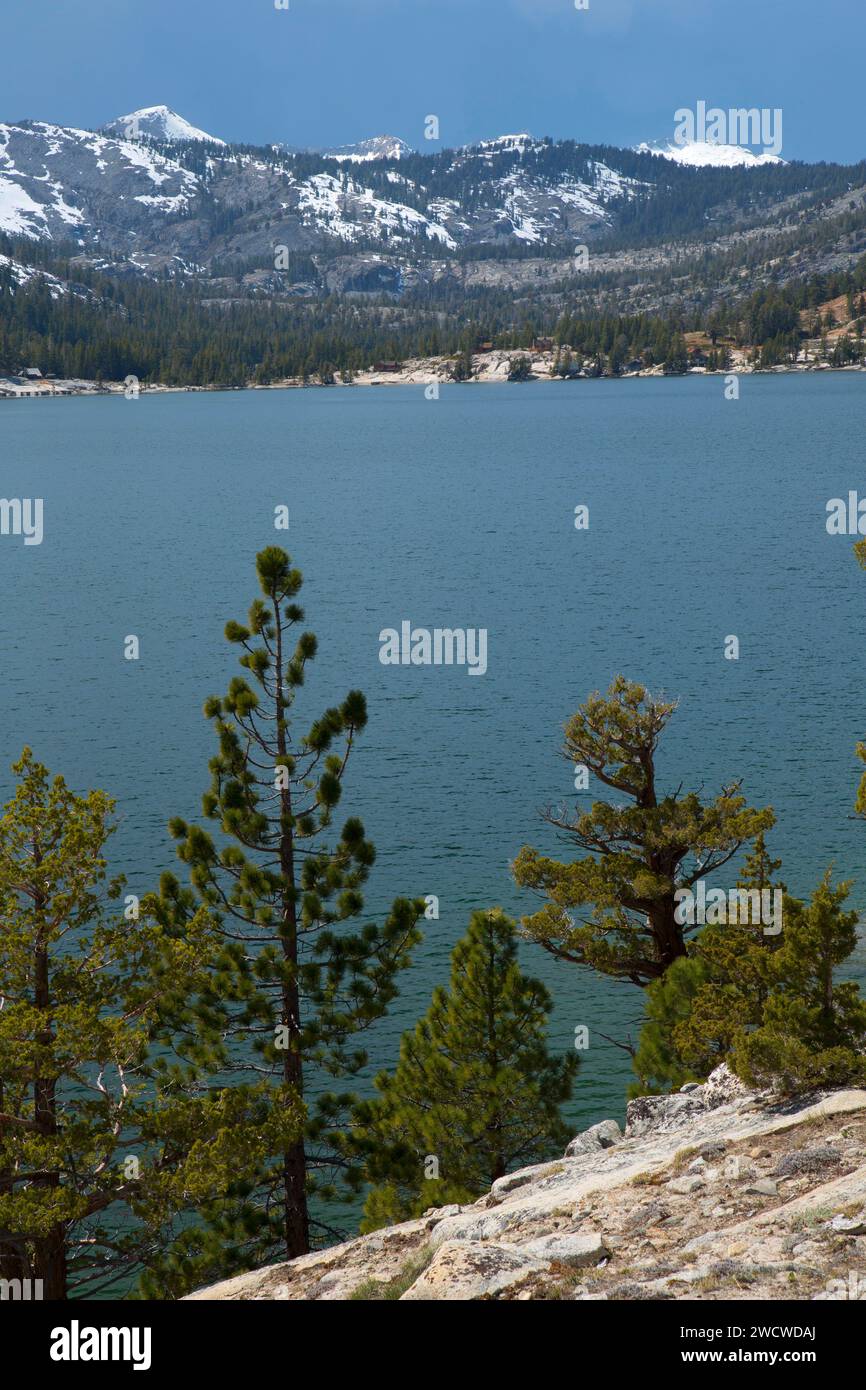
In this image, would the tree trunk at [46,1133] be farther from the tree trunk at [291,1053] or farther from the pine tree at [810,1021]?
the pine tree at [810,1021]

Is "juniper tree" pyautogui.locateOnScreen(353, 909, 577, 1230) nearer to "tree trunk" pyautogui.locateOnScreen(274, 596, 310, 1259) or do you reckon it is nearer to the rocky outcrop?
"tree trunk" pyautogui.locateOnScreen(274, 596, 310, 1259)

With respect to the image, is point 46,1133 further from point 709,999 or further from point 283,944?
point 709,999

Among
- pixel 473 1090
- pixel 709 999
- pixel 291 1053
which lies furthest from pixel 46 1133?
pixel 709 999

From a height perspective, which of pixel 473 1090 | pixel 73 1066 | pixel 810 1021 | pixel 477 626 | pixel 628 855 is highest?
pixel 477 626

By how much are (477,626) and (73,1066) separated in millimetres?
53032

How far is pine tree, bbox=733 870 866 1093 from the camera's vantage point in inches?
619

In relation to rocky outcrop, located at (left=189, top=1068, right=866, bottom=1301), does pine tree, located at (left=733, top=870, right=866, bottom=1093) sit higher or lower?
higher

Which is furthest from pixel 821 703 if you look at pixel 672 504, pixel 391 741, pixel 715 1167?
pixel 672 504

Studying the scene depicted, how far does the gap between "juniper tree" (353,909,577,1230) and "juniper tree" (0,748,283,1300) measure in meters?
3.70

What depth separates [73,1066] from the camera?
1716cm

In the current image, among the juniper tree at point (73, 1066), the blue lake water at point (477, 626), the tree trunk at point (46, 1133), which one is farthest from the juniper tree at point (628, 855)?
the tree trunk at point (46, 1133)

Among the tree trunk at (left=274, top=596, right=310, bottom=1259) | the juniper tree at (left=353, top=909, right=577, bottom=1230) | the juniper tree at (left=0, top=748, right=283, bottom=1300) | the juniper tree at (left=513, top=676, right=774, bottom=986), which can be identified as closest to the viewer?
the juniper tree at (left=0, top=748, right=283, bottom=1300)

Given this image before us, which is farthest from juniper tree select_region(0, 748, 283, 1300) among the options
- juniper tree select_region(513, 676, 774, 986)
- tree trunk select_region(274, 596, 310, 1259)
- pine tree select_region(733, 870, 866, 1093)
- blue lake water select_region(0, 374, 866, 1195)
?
blue lake water select_region(0, 374, 866, 1195)
